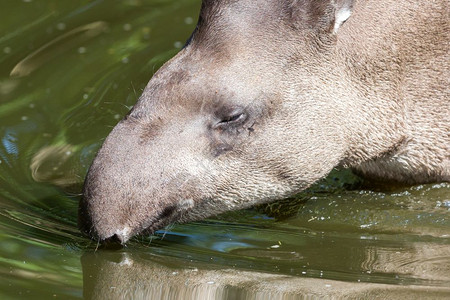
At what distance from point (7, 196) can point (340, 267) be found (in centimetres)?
275

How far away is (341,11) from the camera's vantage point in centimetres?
693

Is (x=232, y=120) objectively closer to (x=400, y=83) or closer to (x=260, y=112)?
(x=260, y=112)

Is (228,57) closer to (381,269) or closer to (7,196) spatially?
(381,269)

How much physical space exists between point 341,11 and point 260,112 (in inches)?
35.1

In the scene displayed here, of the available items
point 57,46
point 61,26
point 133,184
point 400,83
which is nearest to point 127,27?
point 61,26

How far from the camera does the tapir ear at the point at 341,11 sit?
6902 mm

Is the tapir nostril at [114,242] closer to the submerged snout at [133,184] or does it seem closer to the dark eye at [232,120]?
the submerged snout at [133,184]

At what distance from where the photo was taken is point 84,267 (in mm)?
6680

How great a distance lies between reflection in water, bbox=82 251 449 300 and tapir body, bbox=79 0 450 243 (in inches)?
9.8

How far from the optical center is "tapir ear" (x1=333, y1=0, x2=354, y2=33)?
690 cm

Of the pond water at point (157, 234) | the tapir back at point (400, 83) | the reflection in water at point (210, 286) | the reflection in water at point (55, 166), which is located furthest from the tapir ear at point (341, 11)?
the reflection in water at point (55, 166)

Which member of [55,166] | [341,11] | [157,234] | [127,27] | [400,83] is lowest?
[55,166]

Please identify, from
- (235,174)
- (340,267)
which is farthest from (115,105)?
(340,267)

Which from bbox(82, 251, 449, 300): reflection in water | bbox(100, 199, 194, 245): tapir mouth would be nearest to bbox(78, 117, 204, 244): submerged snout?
bbox(100, 199, 194, 245): tapir mouth
